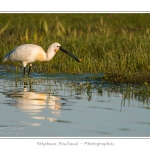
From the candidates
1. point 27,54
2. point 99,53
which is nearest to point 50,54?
point 27,54

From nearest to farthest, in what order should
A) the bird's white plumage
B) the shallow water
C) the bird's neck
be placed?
the shallow water, the bird's white plumage, the bird's neck

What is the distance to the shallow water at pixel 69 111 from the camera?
7.65m

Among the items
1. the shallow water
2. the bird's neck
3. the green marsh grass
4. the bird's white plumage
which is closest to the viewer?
the shallow water

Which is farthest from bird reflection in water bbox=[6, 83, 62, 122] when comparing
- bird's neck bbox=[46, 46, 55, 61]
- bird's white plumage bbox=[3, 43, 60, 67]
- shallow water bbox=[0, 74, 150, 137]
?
bird's neck bbox=[46, 46, 55, 61]

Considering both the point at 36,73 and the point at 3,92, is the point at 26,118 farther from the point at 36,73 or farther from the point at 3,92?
the point at 36,73

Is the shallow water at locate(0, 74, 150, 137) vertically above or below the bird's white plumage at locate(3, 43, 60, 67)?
below

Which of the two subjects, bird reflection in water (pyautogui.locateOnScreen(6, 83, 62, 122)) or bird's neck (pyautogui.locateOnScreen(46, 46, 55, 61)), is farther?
bird's neck (pyautogui.locateOnScreen(46, 46, 55, 61))

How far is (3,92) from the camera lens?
36.1 ft

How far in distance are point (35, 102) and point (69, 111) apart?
3.11 ft

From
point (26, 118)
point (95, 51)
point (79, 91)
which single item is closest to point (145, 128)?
point (26, 118)

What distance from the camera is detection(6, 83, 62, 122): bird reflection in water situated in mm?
8881

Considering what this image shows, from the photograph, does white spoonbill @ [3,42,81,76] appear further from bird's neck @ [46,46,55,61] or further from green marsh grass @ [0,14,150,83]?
green marsh grass @ [0,14,150,83]

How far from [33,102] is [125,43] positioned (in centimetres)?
707

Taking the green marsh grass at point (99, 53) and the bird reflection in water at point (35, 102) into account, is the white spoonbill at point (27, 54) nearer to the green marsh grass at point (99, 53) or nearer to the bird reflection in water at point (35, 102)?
the green marsh grass at point (99, 53)
